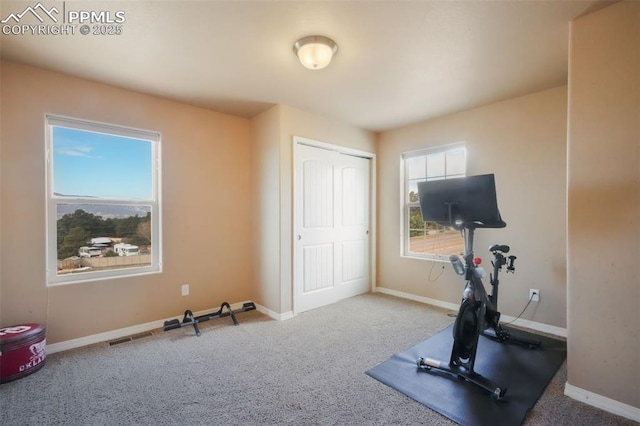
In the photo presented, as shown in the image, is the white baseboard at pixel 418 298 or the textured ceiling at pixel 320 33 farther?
the white baseboard at pixel 418 298

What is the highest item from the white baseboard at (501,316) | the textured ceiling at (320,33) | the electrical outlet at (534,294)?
the textured ceiling at (320,33)

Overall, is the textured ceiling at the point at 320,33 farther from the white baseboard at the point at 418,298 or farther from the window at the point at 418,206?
the white baseboard at the point at 418,298

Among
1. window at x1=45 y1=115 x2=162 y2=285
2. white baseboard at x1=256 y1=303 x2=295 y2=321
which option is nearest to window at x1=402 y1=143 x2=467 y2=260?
white baseboard at x1=256 y1=303 x2=295 y2=321

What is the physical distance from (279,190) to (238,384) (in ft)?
6.31

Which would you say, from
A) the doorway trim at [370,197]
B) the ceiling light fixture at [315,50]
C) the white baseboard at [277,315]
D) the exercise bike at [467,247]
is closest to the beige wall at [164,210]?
the white baseboard at [277,315]

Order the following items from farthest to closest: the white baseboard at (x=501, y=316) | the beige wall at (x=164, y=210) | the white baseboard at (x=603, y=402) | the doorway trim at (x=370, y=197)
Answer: the doorway trim at (x=370, y=197), the white baseboard at (x=501, y=316), the beige wall at (x=164, y=210), the white baseboard at (x=603, y=402)

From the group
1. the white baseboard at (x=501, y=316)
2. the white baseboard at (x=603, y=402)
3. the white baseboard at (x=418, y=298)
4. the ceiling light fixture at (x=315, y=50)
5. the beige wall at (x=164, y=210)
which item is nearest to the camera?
the white baseboard at (x=603, y=402)

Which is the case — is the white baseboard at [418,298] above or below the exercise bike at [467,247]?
below

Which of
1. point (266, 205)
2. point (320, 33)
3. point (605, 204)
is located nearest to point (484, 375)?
point (605, 204)

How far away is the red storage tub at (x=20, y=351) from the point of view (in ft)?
6.44

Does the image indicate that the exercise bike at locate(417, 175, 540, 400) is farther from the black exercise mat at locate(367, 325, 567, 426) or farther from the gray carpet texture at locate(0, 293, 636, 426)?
the gray carpet texture at locate(0, 293, 636, 426)

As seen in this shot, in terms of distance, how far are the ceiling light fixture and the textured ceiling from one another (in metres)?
0.05

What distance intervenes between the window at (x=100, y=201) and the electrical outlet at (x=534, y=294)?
3.96 metres

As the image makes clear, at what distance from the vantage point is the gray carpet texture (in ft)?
5.39
